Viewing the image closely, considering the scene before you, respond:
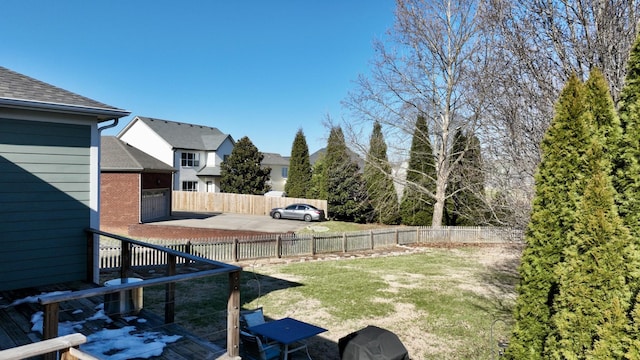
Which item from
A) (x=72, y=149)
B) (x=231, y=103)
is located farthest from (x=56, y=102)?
(x=231, y=103)

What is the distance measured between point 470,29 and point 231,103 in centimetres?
2200

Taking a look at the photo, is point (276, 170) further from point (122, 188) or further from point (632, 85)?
point (632, 85)

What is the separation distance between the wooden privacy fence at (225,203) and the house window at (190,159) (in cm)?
499

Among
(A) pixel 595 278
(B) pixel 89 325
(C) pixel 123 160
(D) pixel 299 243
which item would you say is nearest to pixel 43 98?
(B) pixel 89 325

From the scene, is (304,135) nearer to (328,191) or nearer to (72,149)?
(328,191)

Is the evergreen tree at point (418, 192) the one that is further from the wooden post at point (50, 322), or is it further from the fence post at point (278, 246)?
the wooden post at point (50, 322)

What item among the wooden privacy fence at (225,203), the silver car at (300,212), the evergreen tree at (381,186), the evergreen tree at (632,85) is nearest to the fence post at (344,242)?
the evergreen tree at (381,186)

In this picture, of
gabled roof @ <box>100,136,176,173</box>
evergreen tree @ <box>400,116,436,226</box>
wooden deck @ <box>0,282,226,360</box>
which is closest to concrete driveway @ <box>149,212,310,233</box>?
gabled roof @ <box>100,136,176,173</box>

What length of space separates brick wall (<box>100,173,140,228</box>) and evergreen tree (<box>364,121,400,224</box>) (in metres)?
14.7

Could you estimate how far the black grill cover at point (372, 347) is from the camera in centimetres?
525

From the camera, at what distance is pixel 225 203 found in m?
33.3

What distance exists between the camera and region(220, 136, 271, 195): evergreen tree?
35.2 metres

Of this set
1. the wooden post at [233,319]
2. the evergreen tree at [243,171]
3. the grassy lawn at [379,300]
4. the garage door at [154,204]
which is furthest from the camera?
the evergreen tree at [243,171]

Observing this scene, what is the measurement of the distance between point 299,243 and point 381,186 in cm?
1092
